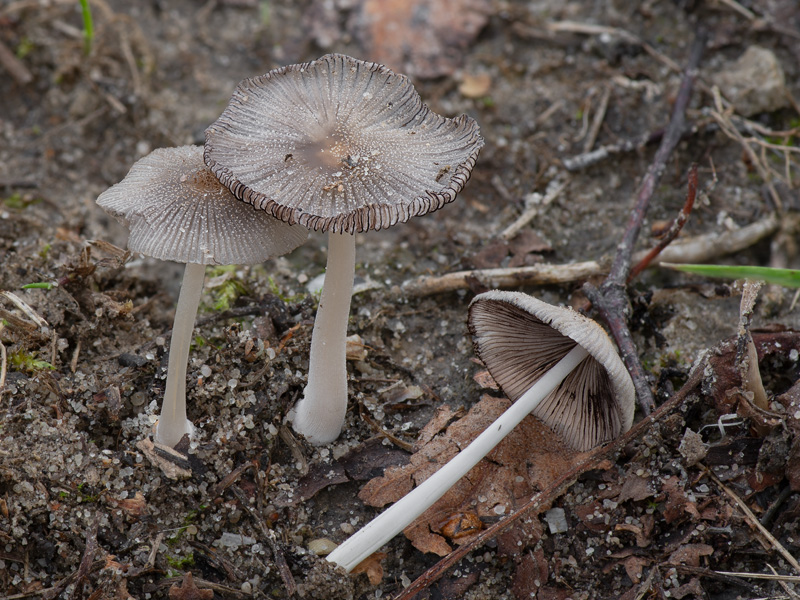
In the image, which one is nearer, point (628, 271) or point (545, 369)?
point (545, 369)

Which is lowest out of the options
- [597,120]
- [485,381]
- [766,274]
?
[485,381]

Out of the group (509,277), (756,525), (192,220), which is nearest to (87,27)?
(192,220)

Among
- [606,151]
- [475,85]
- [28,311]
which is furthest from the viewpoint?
[475,85]

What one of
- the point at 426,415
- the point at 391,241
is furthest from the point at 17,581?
the point at 391,241

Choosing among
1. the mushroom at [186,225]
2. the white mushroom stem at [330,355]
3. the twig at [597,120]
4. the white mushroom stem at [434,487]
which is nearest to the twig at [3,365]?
the mushroom at [186,225]

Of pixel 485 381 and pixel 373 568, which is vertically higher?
pixel 485 381

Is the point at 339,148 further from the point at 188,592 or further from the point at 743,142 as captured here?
the point at 743,142

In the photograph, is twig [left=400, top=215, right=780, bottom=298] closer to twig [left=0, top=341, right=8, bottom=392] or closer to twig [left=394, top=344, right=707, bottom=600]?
twig [left=394, top=344, right=707, bottom=600]
